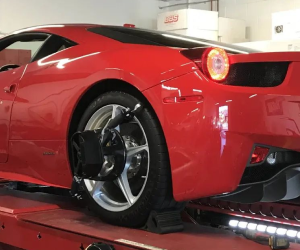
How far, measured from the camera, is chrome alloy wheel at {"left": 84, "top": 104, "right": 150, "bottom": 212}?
2246 mm

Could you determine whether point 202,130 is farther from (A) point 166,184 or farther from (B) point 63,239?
(B) point 63,239

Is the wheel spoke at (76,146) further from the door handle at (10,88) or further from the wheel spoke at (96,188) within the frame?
the door handle at (10,88)

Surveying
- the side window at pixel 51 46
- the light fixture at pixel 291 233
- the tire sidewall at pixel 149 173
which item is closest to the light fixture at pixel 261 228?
the light fixture at pixel 291 233

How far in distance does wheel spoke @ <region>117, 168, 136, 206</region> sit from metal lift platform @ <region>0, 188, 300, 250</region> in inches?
5.4

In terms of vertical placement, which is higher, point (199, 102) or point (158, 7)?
point (158, 7)

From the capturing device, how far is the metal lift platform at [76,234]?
1.98m

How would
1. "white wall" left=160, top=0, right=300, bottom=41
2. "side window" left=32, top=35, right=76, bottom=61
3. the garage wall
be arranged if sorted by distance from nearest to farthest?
"side window" left=32, top=35, right=76, bottom=61 < the garage wall < "white wall" left=160, top=0, right=300, bottom=41

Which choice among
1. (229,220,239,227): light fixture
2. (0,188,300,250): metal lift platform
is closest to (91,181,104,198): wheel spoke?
(0,188,300,250): metal lift platform

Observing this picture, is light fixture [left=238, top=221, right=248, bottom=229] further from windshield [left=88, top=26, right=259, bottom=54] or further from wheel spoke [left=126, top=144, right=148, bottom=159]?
windshield [left=88, top=26, right=259, bottom=54]

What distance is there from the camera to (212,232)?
223cm

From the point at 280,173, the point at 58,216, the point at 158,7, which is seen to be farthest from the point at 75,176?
the point at 158,7

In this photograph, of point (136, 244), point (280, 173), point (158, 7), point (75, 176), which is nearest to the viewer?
point (136, 244)

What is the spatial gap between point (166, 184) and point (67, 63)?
865 millimetres

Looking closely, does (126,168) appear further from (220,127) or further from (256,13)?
(256,13)
